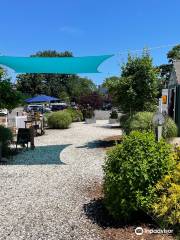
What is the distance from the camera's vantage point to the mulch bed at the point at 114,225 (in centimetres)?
528

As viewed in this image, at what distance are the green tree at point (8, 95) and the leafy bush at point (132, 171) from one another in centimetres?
700

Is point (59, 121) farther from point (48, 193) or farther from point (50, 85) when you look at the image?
point (50, 85)

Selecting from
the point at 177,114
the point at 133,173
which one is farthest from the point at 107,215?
the point at 177,114

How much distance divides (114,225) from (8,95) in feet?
25.0

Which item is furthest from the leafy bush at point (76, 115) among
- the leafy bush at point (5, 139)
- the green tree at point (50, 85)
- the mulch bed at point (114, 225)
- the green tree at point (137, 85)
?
the green tree at point (50, 85)

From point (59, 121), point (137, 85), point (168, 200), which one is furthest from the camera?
point (59, 121)

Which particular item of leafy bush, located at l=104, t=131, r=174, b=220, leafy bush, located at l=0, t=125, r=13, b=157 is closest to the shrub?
leafy bush, located at l=104, t=131, r=174, b=220

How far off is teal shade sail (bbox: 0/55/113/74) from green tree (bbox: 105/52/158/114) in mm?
1736

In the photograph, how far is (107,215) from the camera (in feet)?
20.5

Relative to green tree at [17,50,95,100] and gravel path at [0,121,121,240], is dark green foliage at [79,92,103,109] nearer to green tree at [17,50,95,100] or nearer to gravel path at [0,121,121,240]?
green tree at [17,50,95,100]

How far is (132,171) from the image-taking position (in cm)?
580

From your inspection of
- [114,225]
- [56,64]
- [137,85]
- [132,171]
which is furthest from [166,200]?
[137,85]

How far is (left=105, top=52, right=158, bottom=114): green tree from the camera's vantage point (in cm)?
1461

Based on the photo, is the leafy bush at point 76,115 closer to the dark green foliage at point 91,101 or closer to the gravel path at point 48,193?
the dark green foliage at point 91,101
